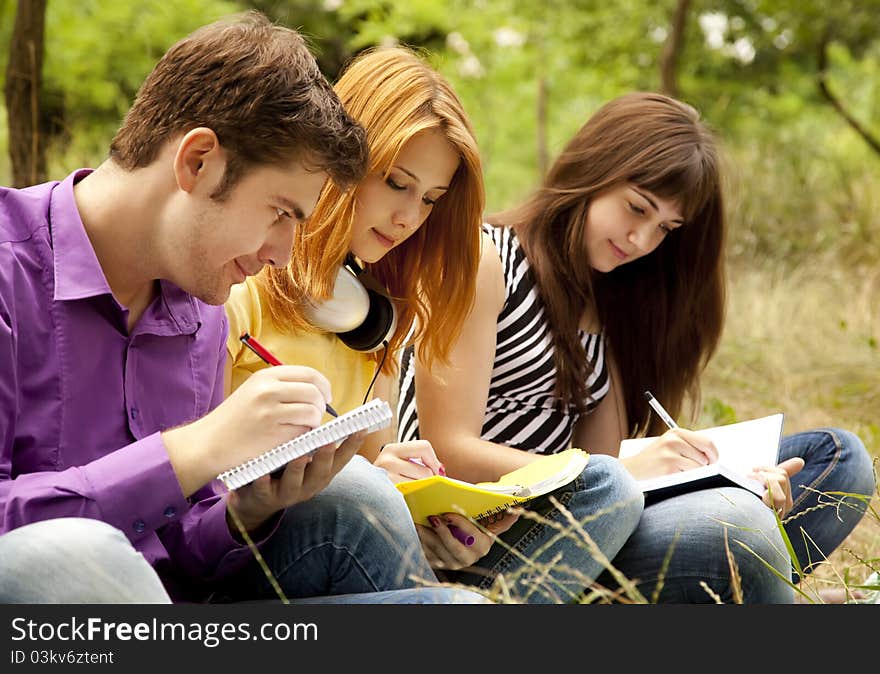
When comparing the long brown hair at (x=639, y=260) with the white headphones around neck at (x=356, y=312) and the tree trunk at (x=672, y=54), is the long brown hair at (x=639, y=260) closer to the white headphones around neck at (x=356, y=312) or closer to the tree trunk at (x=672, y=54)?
the white headphones around neck at (x=356, y=312)

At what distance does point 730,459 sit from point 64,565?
5.74ft

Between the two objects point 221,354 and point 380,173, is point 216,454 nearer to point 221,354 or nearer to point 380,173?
point 221,354

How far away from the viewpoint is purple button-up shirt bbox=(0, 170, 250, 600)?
Result: 1678 millimetres

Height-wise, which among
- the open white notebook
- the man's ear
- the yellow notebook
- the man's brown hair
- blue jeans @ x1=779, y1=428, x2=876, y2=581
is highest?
the man's brown hair

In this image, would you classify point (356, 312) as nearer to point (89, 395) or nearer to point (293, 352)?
point (293, 352)

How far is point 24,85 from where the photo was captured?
4039 mm

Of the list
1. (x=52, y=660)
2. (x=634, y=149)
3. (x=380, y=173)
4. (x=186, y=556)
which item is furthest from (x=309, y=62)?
(x=634, y=149)

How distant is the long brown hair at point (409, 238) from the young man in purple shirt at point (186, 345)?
436mm

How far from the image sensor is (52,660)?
159 centimetres

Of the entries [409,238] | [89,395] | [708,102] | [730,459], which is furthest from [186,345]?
[708,102]

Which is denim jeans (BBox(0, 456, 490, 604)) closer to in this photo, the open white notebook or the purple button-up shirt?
the purple button-up shirt

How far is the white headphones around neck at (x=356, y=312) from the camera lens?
97.9 inches

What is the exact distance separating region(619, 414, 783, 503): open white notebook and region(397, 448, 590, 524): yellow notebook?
33cm

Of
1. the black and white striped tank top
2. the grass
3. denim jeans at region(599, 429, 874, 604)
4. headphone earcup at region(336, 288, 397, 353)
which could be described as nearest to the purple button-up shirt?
headphone earcup at region(336, 288, 397, 353)
